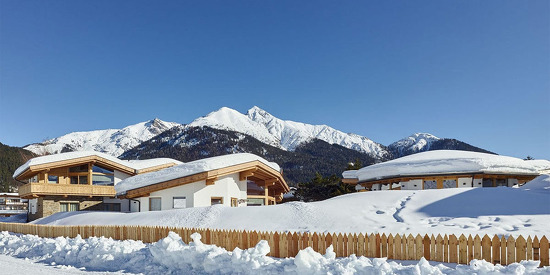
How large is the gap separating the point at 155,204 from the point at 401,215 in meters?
16.6

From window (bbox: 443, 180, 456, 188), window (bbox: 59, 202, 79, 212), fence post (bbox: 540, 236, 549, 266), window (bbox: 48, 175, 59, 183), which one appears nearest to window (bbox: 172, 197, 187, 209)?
window (bbox: 59, 202, 79, 212)

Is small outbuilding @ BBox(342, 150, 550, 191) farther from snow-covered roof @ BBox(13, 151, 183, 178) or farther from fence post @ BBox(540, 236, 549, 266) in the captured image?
snow-covered roof @ BBox(13, 151, 183, 178)

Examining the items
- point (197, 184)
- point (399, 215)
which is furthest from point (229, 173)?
point (399, 215)

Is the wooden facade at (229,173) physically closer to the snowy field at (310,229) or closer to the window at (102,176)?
the snowy field at (310,229)

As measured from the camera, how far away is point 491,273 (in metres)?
8.12

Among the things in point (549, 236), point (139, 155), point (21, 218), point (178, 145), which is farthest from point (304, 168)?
point (549, 236)

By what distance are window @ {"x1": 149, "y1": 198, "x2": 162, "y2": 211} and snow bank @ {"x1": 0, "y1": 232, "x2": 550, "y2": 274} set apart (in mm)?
9075

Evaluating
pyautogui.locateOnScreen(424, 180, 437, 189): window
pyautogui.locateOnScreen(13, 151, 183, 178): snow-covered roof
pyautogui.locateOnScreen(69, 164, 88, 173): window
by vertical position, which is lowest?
pyautogui.locateOnScreen(424, 180, 437, 189): window

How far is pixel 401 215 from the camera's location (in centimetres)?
1561

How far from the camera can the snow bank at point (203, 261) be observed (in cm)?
866

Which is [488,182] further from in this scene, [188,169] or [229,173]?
[188,169]

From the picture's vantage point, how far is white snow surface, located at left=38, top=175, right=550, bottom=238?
44.0 ft

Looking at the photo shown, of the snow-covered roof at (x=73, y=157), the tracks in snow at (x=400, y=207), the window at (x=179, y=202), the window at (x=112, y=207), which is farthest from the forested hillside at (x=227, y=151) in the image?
the tracks in snow at (x=400, y=207)

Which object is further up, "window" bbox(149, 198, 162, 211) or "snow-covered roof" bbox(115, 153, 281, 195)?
"snow-covered roof" bbox(115, 153, 281, 195)
